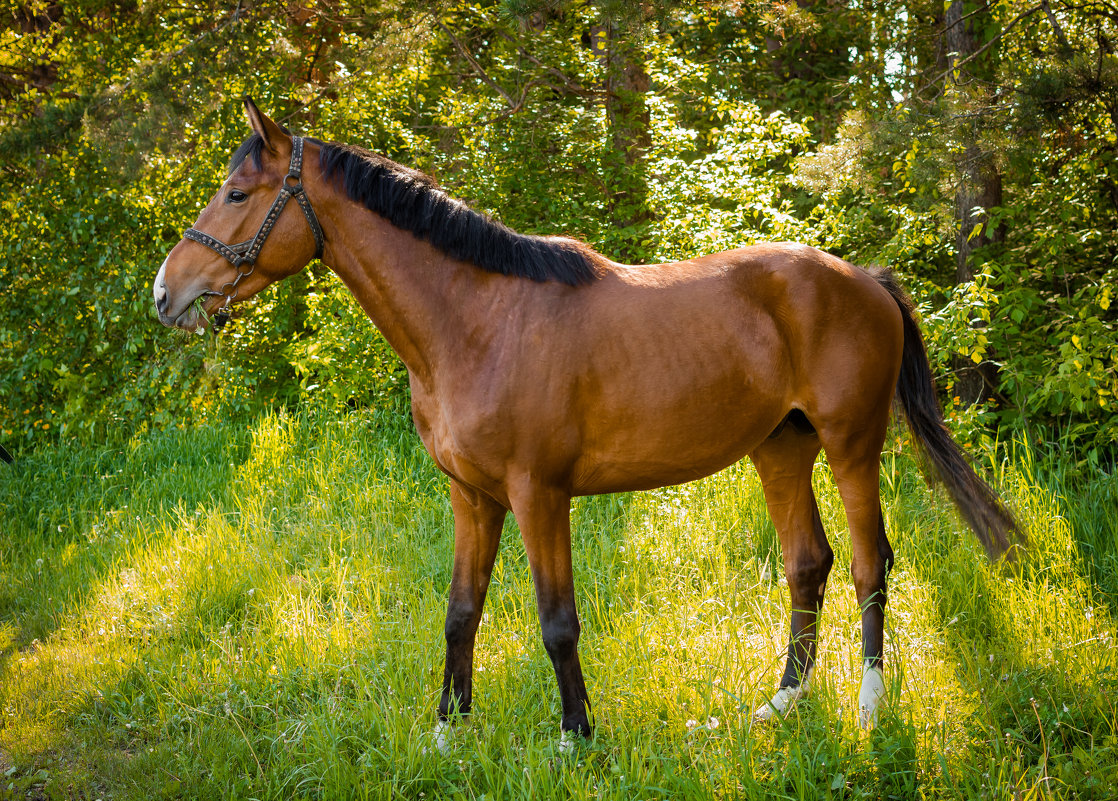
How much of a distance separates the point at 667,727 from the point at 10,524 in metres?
5.97

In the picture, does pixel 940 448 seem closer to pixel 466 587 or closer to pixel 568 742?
pixel 568 742

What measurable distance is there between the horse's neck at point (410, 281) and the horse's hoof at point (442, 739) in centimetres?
140

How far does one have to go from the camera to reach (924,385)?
3.80 metres

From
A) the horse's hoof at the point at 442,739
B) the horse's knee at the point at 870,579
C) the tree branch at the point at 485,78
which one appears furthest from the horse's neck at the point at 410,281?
the tree branch at the point at 485,78

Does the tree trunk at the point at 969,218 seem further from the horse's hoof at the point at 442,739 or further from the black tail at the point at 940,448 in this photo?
the horse's hoof at the point at 442,739

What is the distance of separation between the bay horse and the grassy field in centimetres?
23

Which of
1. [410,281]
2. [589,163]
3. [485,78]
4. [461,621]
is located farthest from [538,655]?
[485,78]

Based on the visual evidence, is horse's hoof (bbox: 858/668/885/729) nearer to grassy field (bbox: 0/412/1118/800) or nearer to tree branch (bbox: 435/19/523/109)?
grassy field (bbox: 0/412/1118/800)

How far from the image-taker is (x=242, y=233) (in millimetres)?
3006

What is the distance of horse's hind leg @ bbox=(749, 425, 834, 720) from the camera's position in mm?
3648

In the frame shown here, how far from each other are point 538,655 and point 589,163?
15.5 feet

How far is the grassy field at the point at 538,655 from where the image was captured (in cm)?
288

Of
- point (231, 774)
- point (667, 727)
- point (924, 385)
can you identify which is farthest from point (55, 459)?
point (924, 385)

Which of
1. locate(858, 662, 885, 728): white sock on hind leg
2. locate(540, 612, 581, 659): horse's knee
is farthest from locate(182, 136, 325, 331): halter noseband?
Result: locate(858, 662, 885, 728): white sock on hind leg
